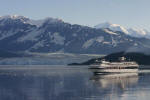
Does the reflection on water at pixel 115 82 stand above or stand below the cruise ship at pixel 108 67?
below

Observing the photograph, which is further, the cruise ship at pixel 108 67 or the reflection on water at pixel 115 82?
the cruise ship at pixel 108 67

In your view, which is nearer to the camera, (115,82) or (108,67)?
(115,82)

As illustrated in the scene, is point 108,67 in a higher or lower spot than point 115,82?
higher

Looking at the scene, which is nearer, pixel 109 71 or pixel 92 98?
pixel 92 98

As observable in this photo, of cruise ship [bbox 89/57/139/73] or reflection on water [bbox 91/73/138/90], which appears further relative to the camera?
cruise ship [bbox 89/57/139/73]

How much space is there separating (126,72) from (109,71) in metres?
17.4

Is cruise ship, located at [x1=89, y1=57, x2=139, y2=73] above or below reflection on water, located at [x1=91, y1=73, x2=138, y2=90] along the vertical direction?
above

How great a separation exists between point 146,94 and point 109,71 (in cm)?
9132

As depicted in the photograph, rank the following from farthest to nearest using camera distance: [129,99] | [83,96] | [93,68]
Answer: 1. [93,68]
2. [83,96]
3. [129,99]

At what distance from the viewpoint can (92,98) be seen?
279ft

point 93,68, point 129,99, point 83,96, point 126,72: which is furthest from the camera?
point 126,72

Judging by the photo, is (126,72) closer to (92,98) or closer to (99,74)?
(99,74)

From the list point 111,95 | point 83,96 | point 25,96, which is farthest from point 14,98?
point 111,95

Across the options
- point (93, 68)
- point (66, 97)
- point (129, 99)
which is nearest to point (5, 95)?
point (66, 97)
